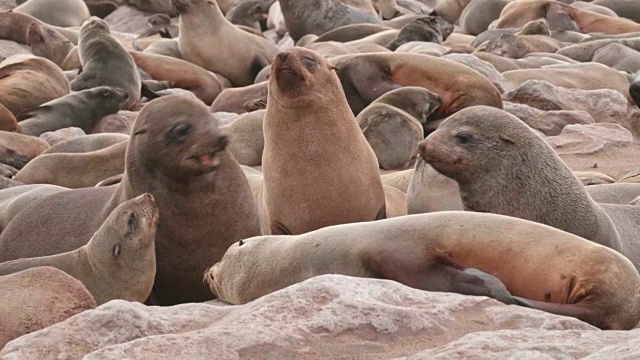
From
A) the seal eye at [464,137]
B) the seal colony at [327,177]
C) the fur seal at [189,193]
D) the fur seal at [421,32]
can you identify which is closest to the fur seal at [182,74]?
the seal colony at [327,177]

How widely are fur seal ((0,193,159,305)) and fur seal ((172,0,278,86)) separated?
8.45 meters

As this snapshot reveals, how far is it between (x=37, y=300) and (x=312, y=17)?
13.3 meters

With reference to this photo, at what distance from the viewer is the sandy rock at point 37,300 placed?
4423 mm

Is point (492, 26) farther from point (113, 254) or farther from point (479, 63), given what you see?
point (113, 254)

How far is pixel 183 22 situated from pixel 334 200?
27.3 feet

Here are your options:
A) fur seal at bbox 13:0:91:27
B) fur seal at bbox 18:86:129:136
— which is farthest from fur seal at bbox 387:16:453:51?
fur seal at bbox 13:0:91:27

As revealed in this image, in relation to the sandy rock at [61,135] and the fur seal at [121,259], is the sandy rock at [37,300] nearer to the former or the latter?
the fur seal at [121,259]

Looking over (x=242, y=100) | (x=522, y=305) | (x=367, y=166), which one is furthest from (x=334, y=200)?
(x=242, y=100)

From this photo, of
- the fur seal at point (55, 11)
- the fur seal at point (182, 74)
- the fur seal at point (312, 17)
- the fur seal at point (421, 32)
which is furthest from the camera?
the fur seal at point (55, 11)

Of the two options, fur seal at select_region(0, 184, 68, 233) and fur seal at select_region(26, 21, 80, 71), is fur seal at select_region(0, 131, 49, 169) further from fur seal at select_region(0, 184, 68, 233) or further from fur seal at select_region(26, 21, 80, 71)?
fur seal at select_region(26, 21, 80, 71)

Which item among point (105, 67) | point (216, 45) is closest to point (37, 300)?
point (105, 67)

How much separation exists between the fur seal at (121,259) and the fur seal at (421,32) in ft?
28.5

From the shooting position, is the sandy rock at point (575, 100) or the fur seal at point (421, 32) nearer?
the sandy rock at point (575, 100)

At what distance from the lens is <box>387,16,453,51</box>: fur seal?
14.6 meters
